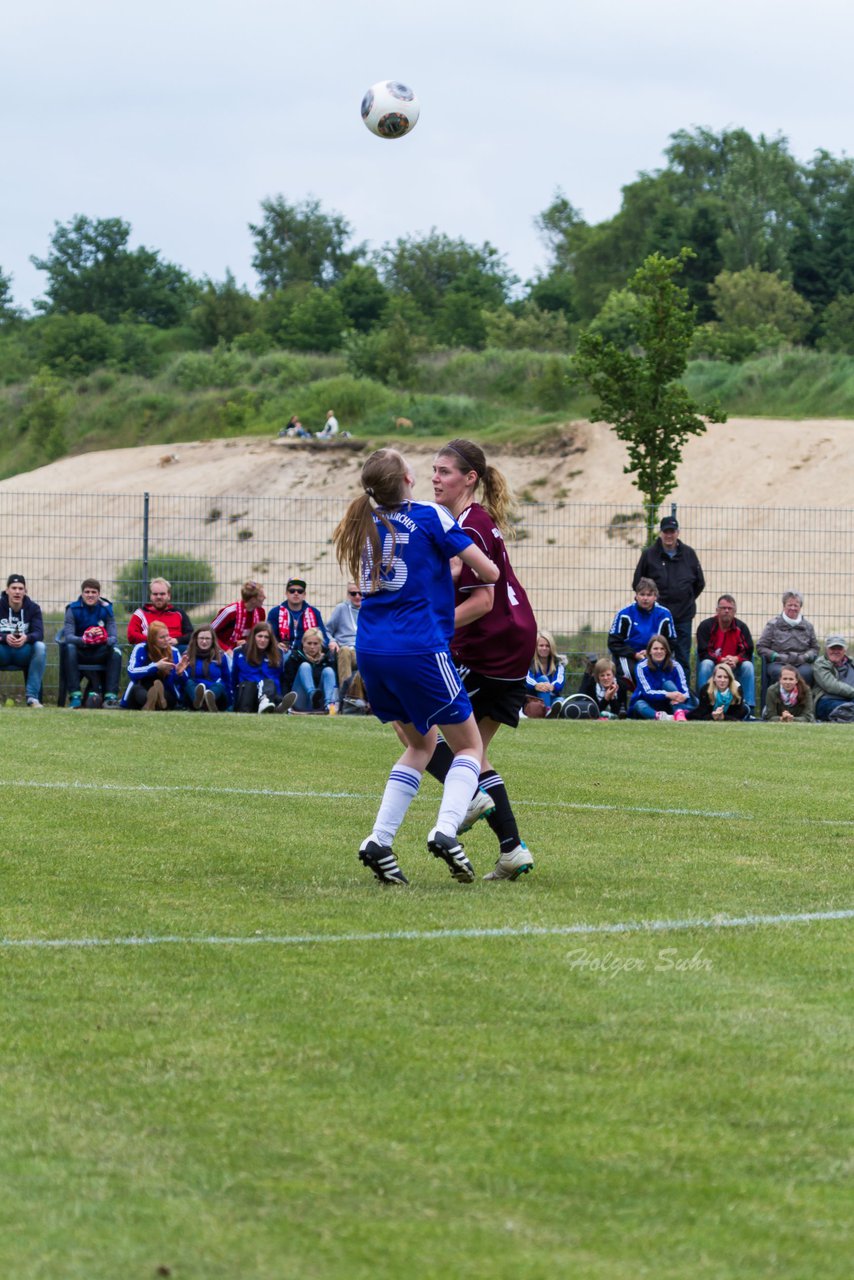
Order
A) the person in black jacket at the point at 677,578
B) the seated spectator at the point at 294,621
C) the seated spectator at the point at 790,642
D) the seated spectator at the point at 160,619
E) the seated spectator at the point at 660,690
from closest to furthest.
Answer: the seated spectator at the point at 160,619, the seated spectator at the point at 660,690, the seated spectator at the point at 294,621, the seated spectator at the point at 790,642, the person in black jacket at the point at 677,578

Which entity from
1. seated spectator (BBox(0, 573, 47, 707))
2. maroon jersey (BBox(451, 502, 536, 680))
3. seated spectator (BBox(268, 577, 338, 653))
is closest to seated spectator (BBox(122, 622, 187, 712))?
seated spectator (BBox(0, 573, 47, 707))

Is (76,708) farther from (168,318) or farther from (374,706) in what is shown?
(168,318)

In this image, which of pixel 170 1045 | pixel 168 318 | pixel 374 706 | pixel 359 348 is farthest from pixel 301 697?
pixel 168 318

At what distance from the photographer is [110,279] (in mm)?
90750

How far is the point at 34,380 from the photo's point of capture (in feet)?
210

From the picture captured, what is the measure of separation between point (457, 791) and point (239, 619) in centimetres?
1207

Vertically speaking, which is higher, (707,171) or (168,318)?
(707,171)

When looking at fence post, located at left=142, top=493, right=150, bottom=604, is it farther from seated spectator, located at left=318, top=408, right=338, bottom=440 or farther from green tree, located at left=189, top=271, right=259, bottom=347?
green tree, located at left=189, top=271, right=259, bottom=347

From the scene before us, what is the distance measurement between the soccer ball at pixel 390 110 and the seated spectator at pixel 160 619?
5.68 m

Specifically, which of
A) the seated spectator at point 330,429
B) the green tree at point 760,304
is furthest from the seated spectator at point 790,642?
the green tree at point 760,304

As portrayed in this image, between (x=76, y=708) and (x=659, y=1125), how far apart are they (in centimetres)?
1511

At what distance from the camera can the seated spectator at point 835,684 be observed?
61.0ft

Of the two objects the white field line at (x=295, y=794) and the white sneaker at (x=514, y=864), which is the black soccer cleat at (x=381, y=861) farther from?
the white field line at (x=295, y=794)

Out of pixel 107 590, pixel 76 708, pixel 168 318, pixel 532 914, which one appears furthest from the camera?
pixel 168 318
